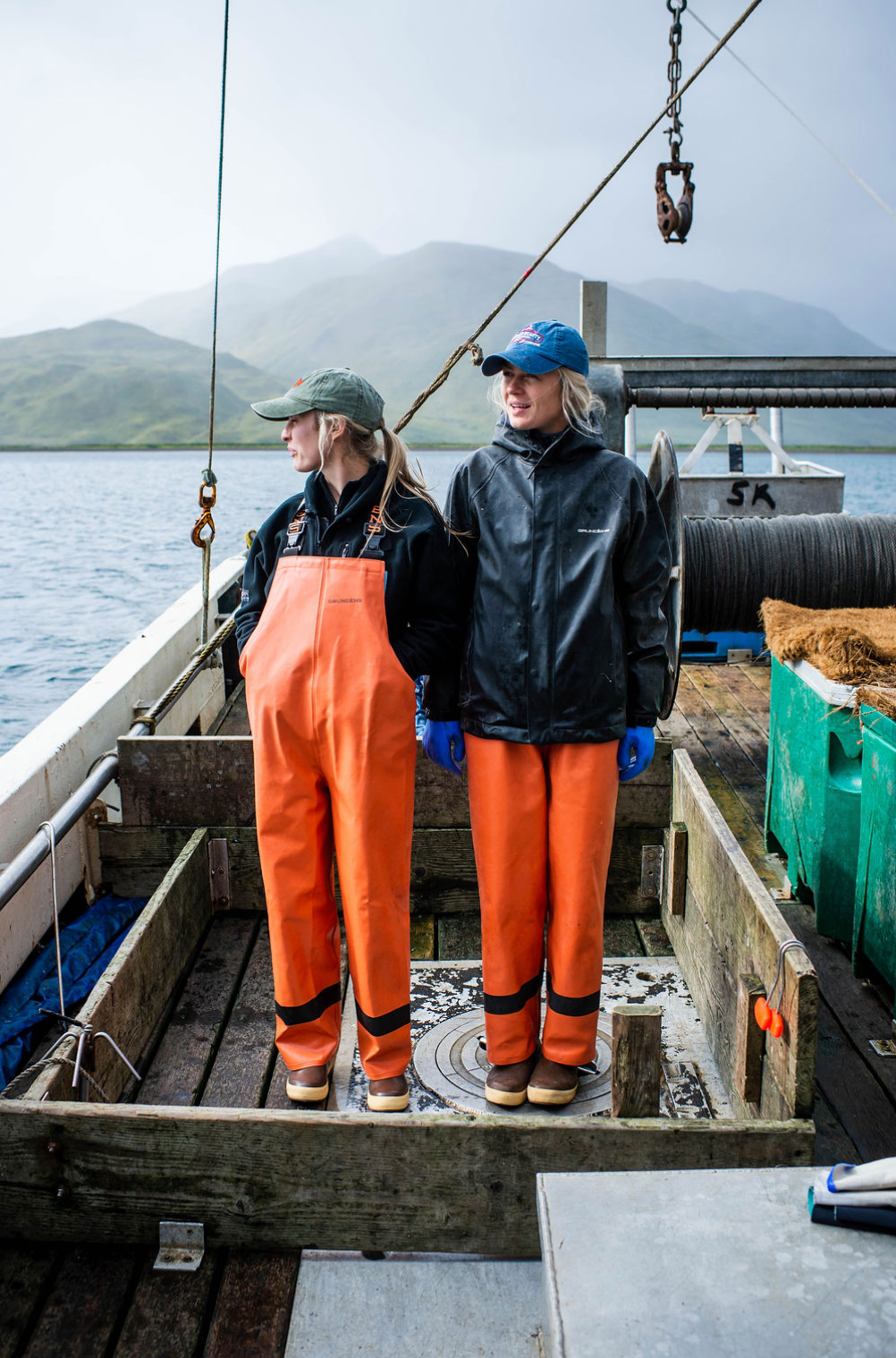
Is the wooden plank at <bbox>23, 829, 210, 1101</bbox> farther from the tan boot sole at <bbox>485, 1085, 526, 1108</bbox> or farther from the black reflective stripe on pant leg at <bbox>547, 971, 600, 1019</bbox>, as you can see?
the black reflective stripe on pant leg at <bbox>547, 971, 600, 1019</bbox>

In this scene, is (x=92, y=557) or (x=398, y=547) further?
(x=92, y=557)

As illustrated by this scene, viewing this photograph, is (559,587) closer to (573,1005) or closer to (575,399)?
(575,399)

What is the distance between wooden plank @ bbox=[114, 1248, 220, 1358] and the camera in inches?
75.5

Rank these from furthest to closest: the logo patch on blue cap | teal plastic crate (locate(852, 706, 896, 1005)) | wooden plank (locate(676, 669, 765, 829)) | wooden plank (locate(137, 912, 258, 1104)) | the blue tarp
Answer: wooden plank (locate(676, 669, 765, 829)) → the blue tarp → teal plastic crate (locate(852, 706, 896, 1005)) → wooden plank (locate(137, 912, 258, 1104)) → the logo patch on blue cap

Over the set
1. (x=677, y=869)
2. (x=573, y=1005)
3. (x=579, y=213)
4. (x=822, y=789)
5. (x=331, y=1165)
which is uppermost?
(x=579, y=213)

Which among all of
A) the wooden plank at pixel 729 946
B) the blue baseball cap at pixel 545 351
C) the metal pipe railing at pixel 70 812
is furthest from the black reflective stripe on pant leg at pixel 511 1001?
the blue baseball cap at pixel 545 351

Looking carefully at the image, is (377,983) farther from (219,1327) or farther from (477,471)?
(477,471)

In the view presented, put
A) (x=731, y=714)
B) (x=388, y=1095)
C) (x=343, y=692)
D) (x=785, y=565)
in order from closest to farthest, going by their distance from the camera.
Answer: (x=343, y=692) < (x=388, y=1095) < (x=785, y=565) < (x=731, y=714)

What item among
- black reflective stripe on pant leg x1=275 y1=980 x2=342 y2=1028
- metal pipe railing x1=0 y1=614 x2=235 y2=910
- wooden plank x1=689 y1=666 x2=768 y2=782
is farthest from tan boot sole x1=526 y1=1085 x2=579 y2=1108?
wooden plank x1=689 y1=666 x2=768 y2=782

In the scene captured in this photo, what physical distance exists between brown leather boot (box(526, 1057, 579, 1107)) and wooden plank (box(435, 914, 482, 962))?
816 mm

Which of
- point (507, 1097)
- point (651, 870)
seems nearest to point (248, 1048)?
point (507, 1097)

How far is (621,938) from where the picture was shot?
352 cm

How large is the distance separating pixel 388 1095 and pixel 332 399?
1.61 m

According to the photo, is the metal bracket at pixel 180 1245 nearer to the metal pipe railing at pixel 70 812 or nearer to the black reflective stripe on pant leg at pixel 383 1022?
the black reflective stripe on pant leg at pixel 383 1022
